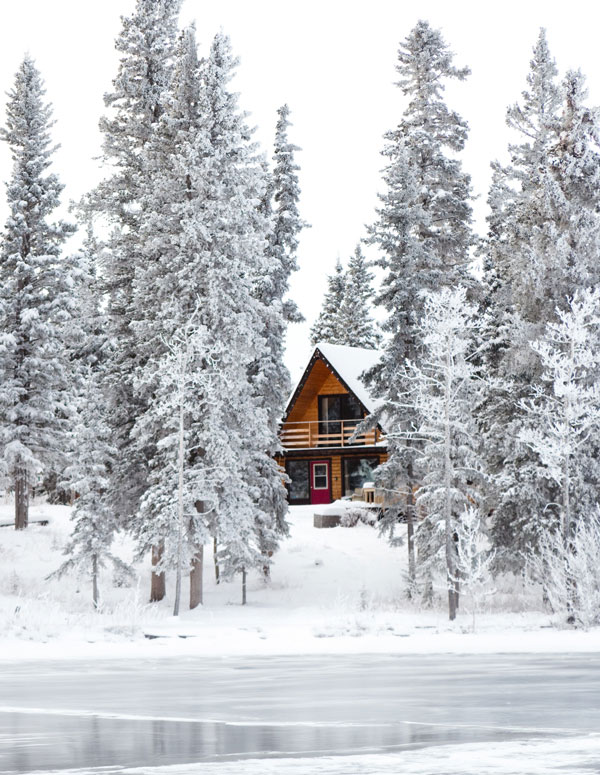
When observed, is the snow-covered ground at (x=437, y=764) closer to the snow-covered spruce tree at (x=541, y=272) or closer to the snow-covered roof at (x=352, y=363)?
the snow-covered spruce tree at (x=541, y=272)

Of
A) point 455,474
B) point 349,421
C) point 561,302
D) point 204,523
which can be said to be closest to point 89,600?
point 204,523

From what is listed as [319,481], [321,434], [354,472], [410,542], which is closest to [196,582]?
[410,542]

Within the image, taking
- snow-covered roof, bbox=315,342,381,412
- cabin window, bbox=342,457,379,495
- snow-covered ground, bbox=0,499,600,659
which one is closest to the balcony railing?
cabin window, bbox=342,457,379,495

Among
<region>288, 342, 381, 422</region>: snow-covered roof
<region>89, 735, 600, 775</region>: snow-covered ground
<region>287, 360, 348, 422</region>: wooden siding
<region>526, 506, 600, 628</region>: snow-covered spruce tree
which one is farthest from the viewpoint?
<region>287, 360, 348, 422</region>: wooden siding

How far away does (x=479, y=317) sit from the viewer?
38188 mm

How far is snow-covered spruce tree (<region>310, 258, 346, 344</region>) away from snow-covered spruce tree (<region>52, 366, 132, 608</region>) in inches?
1604

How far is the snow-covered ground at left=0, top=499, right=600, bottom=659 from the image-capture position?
72.9ft

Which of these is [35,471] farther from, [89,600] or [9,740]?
[9,740]

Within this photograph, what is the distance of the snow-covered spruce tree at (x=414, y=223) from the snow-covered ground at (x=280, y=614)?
3253 millimetres

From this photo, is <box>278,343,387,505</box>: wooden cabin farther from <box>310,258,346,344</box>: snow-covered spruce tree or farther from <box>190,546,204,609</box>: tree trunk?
<box>190,546,204,609</box>: tree trunk

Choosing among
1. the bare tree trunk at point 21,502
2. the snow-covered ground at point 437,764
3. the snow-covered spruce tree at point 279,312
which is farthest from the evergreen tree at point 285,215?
the snow-covered ground at point 437,764

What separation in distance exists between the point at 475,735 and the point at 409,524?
26097 millimetres

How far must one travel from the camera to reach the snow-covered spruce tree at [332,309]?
70.4 metres

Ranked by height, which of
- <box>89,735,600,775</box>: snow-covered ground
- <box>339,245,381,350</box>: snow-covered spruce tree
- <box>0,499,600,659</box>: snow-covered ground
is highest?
<box>339,245,381,350</box>: snow-covered spruce tree
